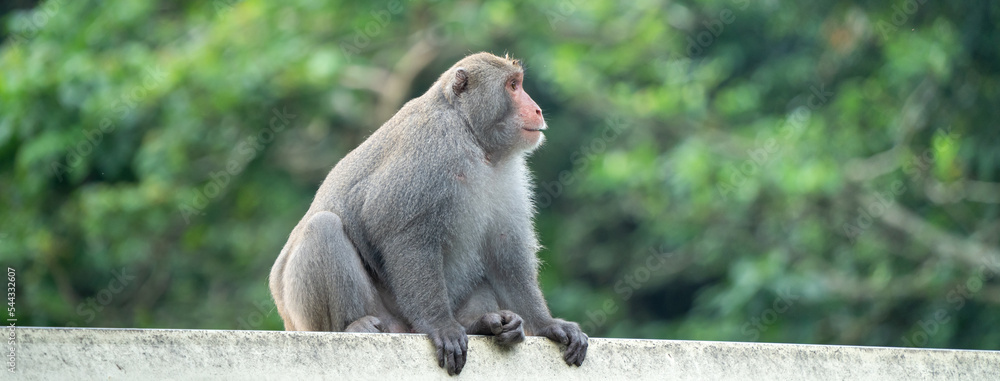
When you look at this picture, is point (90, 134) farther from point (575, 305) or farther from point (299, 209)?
point (575, 305)

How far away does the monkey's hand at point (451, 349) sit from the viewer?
15.9 feet

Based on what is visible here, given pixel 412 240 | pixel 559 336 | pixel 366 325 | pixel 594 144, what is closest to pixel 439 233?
pixel 412 240

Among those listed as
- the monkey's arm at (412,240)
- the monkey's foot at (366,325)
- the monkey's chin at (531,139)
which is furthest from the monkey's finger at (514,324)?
the monkey's chin at (531,139)

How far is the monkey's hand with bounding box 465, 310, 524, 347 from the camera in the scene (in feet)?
16.1

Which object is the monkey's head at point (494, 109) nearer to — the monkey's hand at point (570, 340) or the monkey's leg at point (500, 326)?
the monkey's leg at point (500, 326)

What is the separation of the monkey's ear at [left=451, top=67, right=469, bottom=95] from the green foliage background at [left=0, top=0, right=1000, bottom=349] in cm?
503

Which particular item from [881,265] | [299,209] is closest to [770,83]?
[881,265]

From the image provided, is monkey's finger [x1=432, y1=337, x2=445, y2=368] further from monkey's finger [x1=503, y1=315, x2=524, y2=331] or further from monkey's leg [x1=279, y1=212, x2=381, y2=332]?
monkey's leg [x1=279, y1=212, x2=381, y2=332]

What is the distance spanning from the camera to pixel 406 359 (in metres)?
4.81

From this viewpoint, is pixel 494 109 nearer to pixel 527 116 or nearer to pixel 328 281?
pixel 527 116

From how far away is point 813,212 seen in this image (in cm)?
1157

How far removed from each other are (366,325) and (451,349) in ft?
1.90

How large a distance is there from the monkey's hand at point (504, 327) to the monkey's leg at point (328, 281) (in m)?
0.61

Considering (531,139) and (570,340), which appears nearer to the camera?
(570,340)
